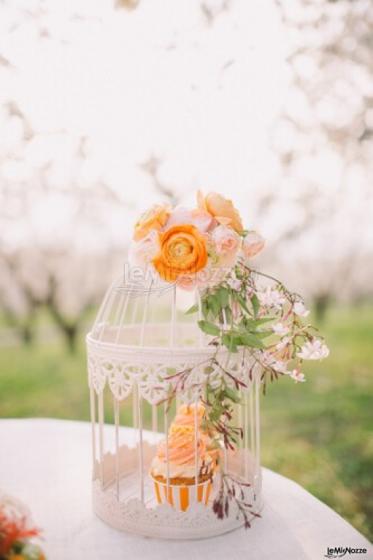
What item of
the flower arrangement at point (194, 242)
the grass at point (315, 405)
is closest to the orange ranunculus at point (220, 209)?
the flower arrangement at point (194, 242)

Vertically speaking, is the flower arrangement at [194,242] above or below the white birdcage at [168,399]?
above

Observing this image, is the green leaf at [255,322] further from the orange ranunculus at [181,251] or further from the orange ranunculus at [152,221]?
the orange ranunculus at [152,221]

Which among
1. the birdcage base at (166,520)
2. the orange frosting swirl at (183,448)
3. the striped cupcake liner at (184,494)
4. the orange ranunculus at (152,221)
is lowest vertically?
the birdcage base at (166,520)

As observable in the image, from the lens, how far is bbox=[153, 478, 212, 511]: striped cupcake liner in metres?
1.61

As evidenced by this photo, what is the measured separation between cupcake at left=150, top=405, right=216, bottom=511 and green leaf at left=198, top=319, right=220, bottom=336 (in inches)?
11.7

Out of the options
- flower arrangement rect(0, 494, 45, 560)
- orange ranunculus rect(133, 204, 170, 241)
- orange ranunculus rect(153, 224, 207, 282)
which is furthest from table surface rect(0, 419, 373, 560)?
orange ranunculus rect(133, 204, 170, 241)

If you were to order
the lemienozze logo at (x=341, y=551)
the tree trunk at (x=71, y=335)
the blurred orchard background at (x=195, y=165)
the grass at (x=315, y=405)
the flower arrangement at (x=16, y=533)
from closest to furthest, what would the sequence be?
the flower arrangement at (x=16, y=533)
the lemienozze logo at (x=341, y=551)
the blurred orchard background at (x=195, y=165)
the grass at (x=315, y=405)
the tree trunk at (x=71, y=335)

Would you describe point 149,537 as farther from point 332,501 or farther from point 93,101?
point 93,101

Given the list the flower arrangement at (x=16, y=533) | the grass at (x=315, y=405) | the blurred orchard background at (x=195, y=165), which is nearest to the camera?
the flower arrangement at (x=16, y=533)

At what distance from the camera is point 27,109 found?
426 cm

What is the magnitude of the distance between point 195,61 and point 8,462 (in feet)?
11.2

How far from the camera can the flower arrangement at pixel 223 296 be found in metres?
1.52

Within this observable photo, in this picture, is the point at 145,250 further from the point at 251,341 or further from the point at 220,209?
the point at 251,341

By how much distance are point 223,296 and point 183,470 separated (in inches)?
21.9
